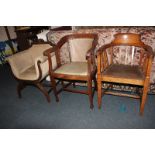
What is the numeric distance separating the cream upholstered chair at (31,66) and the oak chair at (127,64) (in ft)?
2.61

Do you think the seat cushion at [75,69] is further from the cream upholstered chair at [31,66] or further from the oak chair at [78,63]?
the cream upholstered chair at [31,66]

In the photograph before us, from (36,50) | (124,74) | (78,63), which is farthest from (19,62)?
(124,74)

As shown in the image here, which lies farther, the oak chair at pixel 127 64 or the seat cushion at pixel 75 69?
the seat cushion at pixel 75 69

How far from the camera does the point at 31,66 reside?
245 centimetres

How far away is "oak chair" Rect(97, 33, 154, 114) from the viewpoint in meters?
1.65

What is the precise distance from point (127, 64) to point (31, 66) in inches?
57.4

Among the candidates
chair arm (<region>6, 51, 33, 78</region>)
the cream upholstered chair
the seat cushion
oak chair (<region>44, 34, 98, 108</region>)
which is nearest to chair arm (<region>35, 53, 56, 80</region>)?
the cream upholstered chair

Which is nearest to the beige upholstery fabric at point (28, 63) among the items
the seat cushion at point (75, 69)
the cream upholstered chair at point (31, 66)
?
the cream upholstered chair at point (31, 66)

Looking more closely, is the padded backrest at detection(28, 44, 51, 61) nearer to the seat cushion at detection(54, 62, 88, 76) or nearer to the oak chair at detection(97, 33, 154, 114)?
the seat cushion at detection(54, 62, 88, 76)

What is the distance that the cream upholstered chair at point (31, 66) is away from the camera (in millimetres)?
2086
